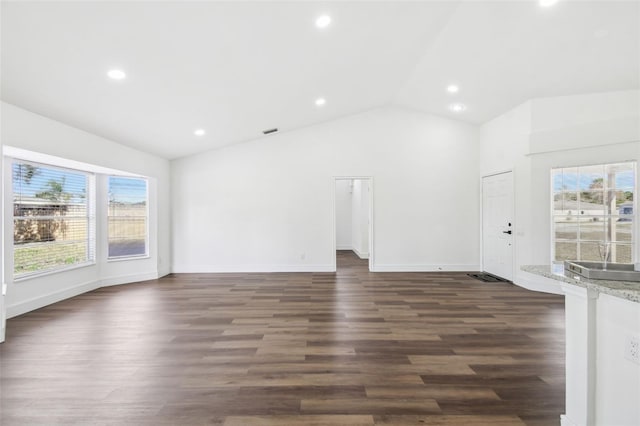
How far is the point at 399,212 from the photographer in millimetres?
6266

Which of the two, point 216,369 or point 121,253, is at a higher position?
point 121,253

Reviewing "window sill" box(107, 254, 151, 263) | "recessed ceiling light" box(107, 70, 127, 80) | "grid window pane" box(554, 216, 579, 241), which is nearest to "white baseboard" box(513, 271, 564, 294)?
"grid window pane" box(554, 216, 579, 241)

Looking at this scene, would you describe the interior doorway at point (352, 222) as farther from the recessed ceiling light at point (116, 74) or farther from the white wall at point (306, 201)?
the recessed ceiling light at point (116, 74)

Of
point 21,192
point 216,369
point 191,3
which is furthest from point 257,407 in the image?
point 21,192

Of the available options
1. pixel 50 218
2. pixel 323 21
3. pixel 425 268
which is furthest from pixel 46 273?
pixel 425 268

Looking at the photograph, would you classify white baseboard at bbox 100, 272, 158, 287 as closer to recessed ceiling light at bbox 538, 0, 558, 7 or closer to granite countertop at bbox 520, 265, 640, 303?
granite countertop at bbox 520, 265, 640, 303

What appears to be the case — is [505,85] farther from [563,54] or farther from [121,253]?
[121,253]

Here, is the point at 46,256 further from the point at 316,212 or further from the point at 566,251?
the point at 566,251

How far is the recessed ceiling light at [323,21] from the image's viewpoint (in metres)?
2.87

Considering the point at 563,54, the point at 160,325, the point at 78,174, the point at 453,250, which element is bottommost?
Answer: the point at 160,325

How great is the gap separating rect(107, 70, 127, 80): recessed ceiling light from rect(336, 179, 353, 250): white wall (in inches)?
296

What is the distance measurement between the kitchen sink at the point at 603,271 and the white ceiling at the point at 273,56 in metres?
2.81

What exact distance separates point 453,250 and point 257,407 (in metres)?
5.40

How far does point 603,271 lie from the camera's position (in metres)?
1.42
